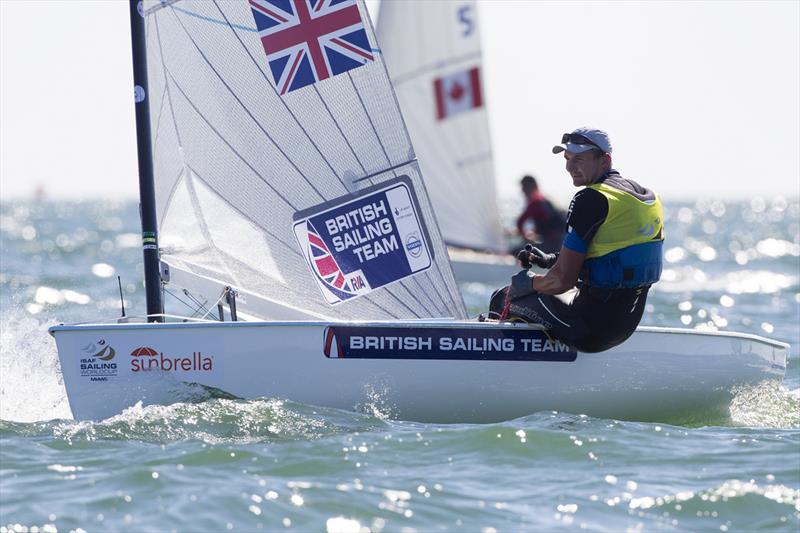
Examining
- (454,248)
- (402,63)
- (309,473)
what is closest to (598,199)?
(309,473)

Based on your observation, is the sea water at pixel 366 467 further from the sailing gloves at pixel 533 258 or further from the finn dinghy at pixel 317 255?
the sailing gloves at pixel 533 258

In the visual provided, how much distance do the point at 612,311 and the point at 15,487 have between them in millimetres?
2375

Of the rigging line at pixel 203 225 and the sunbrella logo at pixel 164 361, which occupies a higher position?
the rigging line at pixel 203 225

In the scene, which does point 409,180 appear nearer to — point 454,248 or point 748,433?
point 748,433

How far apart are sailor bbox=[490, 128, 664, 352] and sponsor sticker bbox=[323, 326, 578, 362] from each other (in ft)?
0.36

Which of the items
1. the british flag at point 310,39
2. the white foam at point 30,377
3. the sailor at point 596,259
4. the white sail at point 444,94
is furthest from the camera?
the white sail at point 444,94

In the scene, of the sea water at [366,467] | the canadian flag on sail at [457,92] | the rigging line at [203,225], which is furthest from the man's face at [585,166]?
the canadian flag on sail at [457,92]

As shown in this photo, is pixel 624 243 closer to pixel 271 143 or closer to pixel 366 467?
pixel 366 467

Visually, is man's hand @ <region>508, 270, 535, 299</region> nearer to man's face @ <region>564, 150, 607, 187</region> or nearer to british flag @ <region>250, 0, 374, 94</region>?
man's face @ <region>564, 150, 607, 187</region>

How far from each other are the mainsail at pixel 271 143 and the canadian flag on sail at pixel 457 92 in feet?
21.9

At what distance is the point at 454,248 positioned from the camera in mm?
13188

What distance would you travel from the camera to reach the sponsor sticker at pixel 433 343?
15.8ft

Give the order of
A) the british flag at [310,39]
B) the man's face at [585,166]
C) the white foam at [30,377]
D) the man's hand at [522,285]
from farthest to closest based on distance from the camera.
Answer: the british flag at [310,39] < the white foam at [30,377] < the man's hand at [522,285] < the man's face at [585,166]

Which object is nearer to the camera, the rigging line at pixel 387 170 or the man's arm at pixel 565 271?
the man's arm at pixel 565 271
